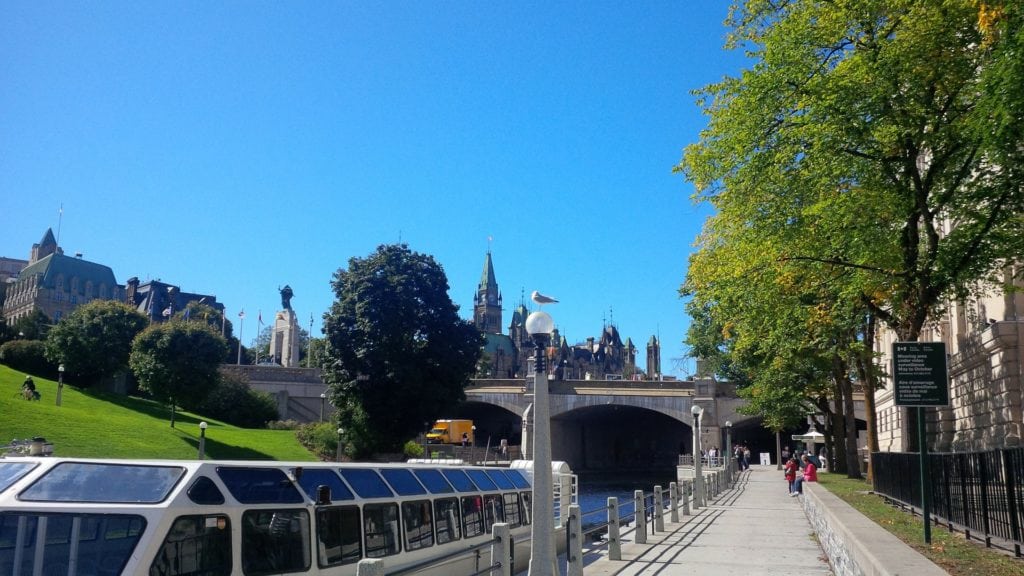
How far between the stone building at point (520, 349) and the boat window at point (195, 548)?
5632 inches

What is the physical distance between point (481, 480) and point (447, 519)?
269cm

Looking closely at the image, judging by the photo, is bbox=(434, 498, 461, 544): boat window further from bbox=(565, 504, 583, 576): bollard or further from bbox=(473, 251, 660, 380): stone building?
bbox=(473, 251, 660, 380): stone building

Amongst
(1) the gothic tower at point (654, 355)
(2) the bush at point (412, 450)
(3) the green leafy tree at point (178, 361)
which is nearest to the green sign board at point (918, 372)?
(2) the bush at point (412, 450)

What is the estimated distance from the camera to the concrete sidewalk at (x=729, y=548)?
14211mm

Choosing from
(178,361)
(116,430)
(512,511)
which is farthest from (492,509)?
(178,361)

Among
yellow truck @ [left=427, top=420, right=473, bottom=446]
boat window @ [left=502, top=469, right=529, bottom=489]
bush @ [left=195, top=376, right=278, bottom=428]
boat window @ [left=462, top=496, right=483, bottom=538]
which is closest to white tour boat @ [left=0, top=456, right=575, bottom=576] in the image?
boat window @ [left=462, top=496, right=483, bottom=538]

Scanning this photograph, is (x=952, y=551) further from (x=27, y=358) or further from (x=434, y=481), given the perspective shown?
(x=27, y=358)

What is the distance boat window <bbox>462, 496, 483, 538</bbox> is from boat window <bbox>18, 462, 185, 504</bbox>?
792 centimetres

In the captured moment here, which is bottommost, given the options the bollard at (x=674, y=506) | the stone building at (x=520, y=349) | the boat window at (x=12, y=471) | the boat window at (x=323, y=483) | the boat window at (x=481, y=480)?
the bollard at (x=674, y=506)

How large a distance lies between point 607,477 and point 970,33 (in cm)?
7879

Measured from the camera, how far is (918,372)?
11.9m

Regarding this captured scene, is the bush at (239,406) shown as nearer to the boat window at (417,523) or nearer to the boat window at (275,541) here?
the boat window at (417,523)

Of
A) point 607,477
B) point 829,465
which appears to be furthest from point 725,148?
point 607,477

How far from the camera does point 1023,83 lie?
41.2ft
